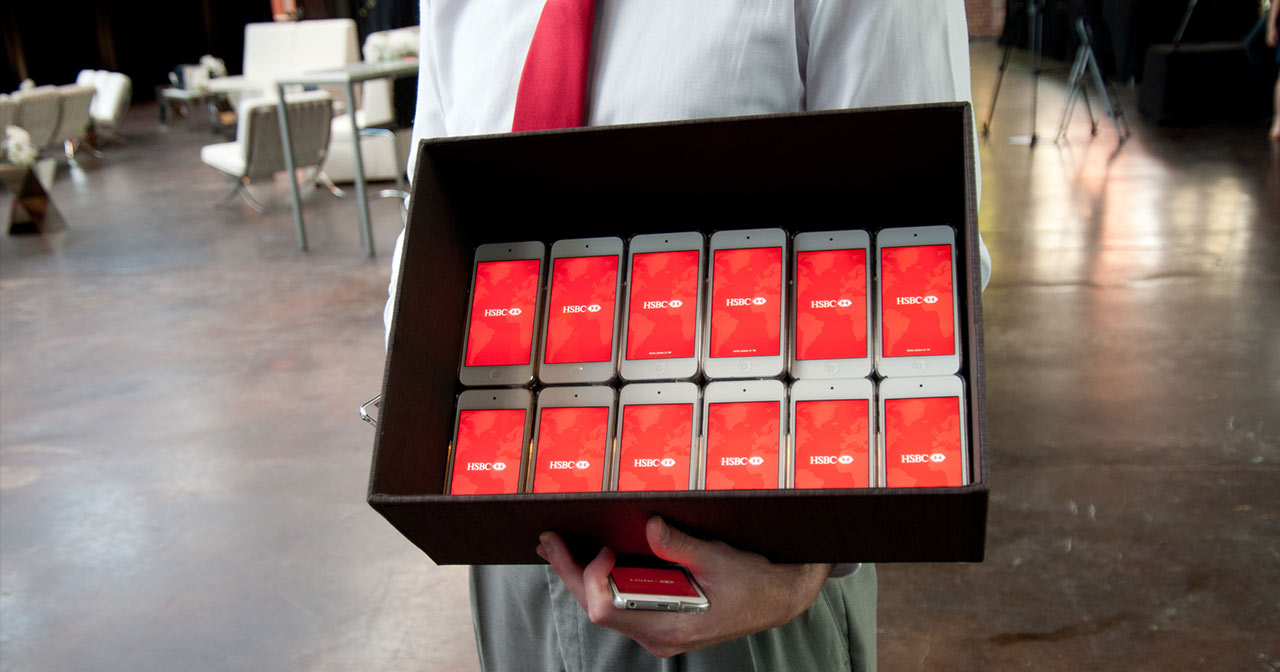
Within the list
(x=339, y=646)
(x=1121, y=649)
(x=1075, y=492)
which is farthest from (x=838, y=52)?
(x=1075, y=492)

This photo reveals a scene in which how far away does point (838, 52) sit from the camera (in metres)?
0.67

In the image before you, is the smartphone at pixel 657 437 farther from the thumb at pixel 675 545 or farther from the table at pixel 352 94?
the table at pixel 352 94

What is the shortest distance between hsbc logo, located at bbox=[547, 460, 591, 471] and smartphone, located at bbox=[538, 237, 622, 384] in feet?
0.18

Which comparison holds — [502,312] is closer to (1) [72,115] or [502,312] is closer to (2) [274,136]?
(2) [274,136]

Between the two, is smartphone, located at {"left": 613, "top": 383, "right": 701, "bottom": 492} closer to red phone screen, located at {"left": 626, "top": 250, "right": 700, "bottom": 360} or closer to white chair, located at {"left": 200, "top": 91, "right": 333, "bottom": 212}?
red phone screen, located at {"left": 626, "top": 250, "right": 700, "bottom": 360}

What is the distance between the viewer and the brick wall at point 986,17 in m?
19.1

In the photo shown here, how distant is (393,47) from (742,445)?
7.31m

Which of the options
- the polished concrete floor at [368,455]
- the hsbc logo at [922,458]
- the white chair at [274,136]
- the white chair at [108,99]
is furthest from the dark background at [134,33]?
the hsbc logo at [922,458]

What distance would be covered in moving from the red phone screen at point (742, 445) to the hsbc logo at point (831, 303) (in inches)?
2.8

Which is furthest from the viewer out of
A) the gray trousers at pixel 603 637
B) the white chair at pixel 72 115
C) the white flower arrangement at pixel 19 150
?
the white chair at pixel 72 115

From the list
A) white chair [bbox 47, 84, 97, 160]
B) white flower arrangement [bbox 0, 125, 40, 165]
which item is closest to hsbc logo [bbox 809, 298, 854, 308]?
white flower arrangement [bbox 0, 125, 40, 165]

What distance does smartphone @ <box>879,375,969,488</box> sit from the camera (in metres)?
0.56

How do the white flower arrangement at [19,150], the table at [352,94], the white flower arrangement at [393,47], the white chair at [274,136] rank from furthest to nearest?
the white flower arrangement at [19,150], the white flower arrangement at [393,47], the white chair at [274,136], the table at [352,94]

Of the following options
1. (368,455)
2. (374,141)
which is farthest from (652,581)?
(374,141)
